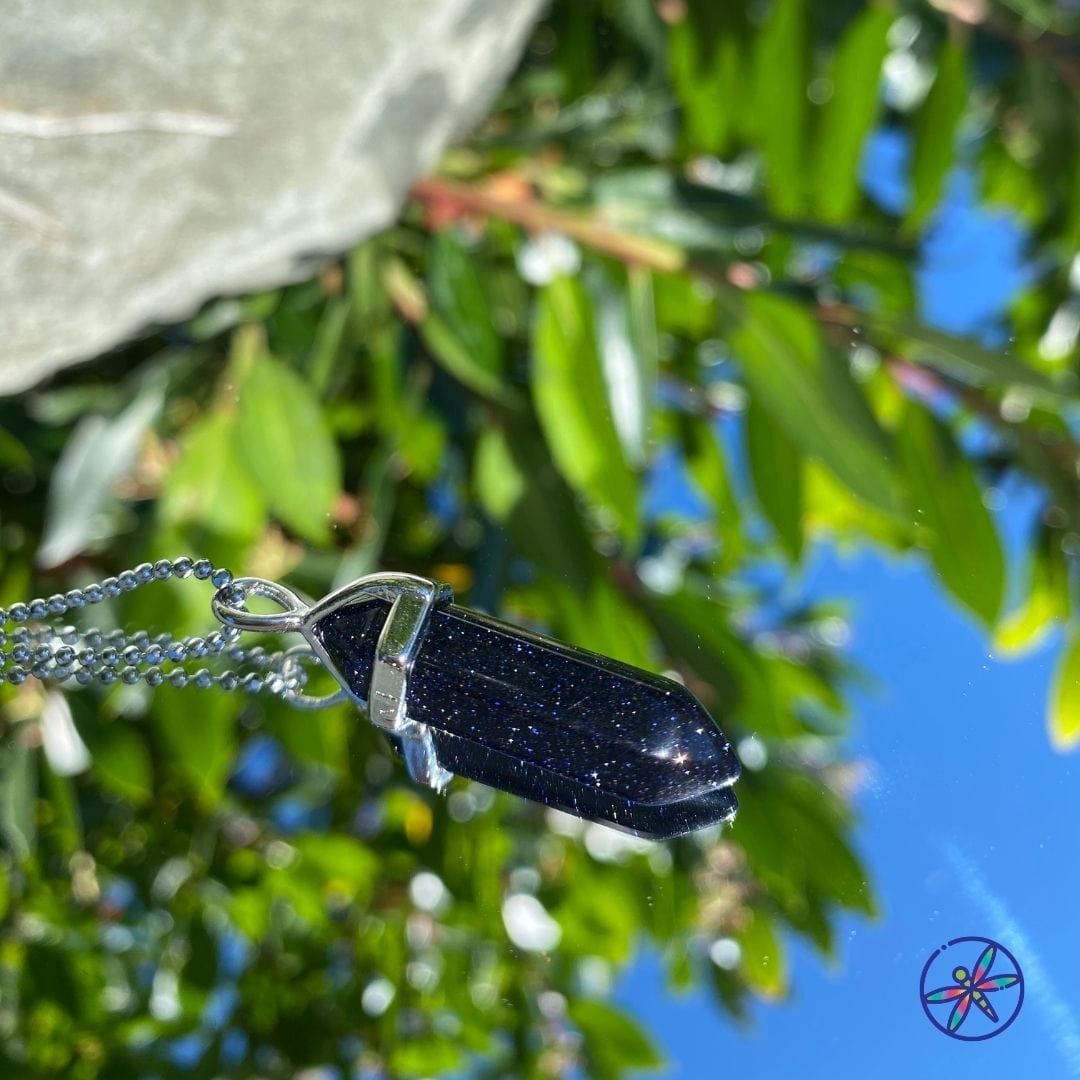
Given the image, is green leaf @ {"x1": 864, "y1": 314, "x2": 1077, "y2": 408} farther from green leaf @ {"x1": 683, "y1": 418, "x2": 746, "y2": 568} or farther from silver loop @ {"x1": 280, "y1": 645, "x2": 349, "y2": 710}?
silver loop @ {"x1": 280, "y1": 645, "x2": 349, "y2": 710}

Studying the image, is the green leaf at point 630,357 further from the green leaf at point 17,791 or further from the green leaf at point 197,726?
the green leaf at point 17,791

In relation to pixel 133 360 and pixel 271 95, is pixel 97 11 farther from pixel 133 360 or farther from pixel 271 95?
pixel 133 360

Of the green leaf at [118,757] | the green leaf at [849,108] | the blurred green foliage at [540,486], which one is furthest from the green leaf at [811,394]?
the green leaf at [118,757]

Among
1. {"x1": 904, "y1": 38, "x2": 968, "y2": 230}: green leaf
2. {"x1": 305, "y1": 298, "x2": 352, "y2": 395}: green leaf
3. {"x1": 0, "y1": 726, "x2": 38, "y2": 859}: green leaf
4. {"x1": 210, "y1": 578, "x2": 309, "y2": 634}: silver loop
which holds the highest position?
{"x1": 904, "y1": 38, "x2": 968, "y2": 230}: green leaf

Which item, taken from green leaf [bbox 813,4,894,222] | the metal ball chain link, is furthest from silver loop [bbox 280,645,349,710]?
green leaf [bbox 813,4,894,222]

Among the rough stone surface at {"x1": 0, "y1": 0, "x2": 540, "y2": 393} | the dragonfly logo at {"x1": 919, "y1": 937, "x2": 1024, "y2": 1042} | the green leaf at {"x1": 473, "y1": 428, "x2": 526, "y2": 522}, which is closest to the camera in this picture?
the dragonfly logo at {"x1": 919, "y1": 937, "x2": 1024, "y2": 1042}

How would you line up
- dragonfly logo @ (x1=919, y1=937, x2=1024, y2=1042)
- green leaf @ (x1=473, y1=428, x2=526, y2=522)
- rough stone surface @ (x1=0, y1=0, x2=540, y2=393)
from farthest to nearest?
green leaf @ (x1=473, y1=428, x2=526, y2=522) → rough stone surface @ (x1=0, y1=0, x2=540, y2=393) → dragonfly logo @ (x1=919, y1=937, x2=1024, y2=1042)
